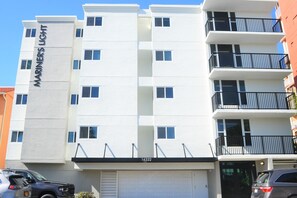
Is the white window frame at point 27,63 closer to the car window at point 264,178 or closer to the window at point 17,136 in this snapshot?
the window at point 17,136

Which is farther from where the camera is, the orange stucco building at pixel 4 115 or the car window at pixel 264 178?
the orange stucco building at pixel 4 115

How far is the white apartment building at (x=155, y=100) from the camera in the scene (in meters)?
17.8

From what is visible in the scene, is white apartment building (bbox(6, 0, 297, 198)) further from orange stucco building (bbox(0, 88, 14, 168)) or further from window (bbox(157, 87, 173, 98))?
orange stucco building (bbox(0, 88, 14, 168))

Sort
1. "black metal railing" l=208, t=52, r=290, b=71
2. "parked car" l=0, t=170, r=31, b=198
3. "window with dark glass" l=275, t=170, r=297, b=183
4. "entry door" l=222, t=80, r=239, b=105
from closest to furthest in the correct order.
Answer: "parked car" l=0, t=170, r=31, b=198 < "window with dark glass" l=275, t=170, r=297, b=183 < "entry door" l=222, t=80, r=239, b=105 < "black metal railing" l=208, t=52, r=290, b=71

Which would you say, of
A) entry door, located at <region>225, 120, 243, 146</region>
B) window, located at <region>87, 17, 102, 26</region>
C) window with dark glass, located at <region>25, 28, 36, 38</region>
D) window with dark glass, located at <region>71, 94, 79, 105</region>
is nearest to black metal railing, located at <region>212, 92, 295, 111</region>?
entry door, located at <region>225, 120, 243, 146</region>

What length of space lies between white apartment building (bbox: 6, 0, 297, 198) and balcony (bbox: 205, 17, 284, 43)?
0.26ft

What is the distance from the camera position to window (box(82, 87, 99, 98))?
19.4 meters

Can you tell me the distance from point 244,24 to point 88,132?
14205mm

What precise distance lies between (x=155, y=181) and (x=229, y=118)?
21.9 ft

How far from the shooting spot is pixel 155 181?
18.2 metres

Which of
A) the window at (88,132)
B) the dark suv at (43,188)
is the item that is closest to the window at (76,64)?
the window at (88,132)

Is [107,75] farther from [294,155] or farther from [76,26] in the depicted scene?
[294,155]

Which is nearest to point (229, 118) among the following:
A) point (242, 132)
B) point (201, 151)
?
point (242, 132)

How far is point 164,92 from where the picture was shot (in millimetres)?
19438
